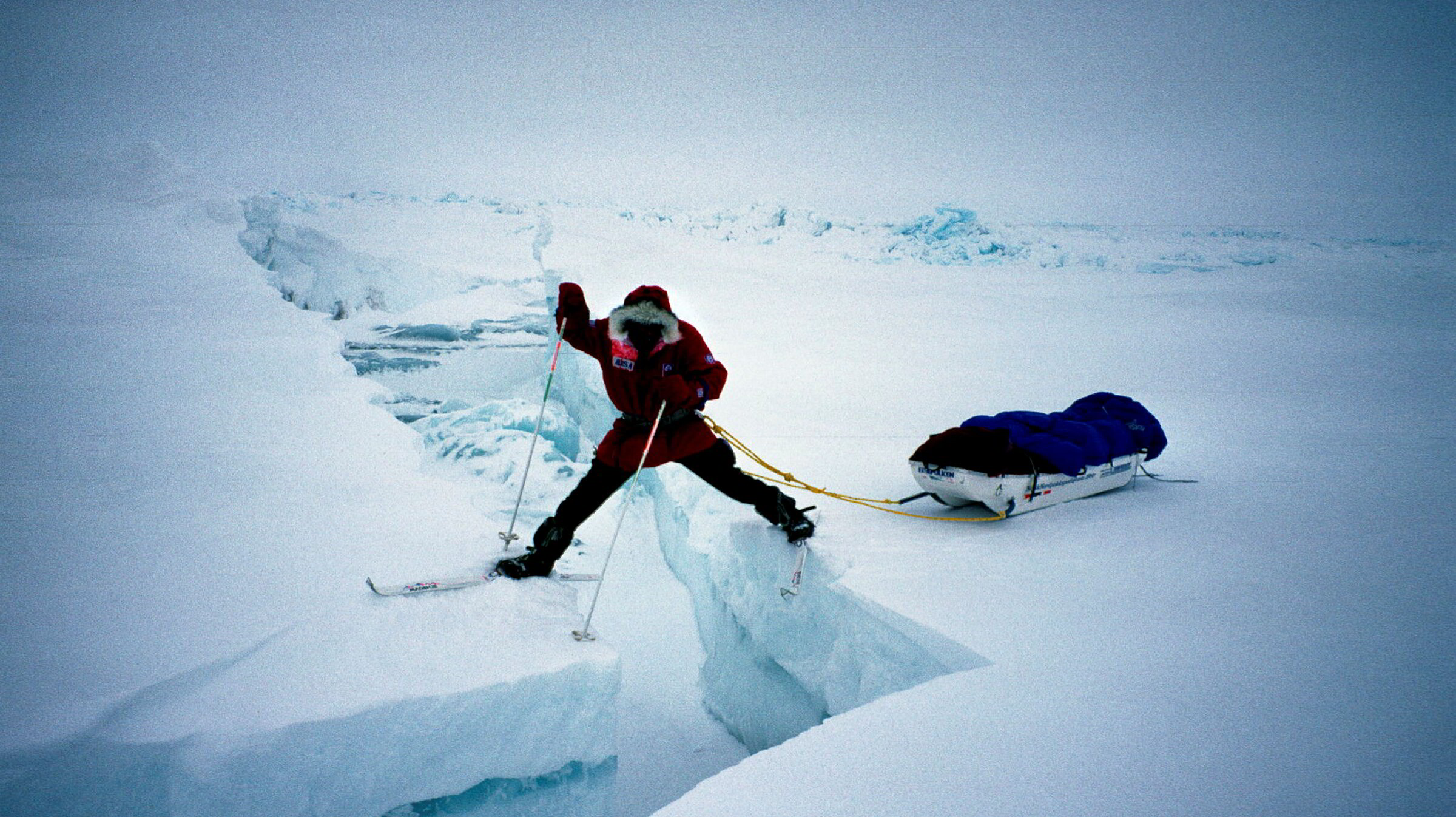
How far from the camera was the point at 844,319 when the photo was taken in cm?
933

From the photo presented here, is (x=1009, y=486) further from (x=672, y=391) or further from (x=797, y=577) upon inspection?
(x=672, y=391)

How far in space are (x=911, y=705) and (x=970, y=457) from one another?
1434 mm

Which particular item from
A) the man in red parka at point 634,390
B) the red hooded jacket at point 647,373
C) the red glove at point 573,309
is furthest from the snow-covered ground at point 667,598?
the red glove at point 573,309

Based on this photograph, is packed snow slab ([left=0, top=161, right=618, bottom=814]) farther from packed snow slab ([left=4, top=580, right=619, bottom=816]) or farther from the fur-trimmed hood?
the fur-trimmed hood

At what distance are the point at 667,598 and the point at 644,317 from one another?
90.7 inches

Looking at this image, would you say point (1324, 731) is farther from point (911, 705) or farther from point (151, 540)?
point (151, 540)

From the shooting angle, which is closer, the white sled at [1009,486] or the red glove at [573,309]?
the red glove at [573,309]

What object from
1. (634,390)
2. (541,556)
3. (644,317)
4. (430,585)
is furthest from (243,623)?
(644,317)

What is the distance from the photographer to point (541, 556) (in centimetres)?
227

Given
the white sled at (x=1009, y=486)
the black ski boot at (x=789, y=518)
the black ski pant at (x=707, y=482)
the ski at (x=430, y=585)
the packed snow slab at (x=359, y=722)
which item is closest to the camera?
the packed snow slab at (x=359, y=722)

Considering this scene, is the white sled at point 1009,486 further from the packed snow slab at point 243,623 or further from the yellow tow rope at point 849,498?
the packed snow slab at point 243,623

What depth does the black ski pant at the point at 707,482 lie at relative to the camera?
2326 millimetres

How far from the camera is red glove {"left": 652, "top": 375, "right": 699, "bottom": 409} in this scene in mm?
2236

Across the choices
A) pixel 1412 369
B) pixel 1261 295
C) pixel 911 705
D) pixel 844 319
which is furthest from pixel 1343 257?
pixel 911 705
